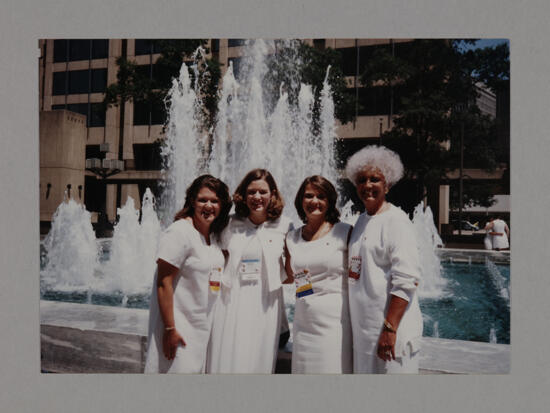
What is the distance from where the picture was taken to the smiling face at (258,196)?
2.56 metres

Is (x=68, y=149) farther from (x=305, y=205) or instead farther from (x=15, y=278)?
(x=305, y=205)

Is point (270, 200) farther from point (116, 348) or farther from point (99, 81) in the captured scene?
point (99, 81)

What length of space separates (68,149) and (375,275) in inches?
137

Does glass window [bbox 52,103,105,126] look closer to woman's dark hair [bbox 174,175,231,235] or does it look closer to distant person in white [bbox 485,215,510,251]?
woman's dark hair [bbox 174,175,231,235]

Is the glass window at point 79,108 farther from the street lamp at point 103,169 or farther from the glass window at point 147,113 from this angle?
the glass window at point 147,113

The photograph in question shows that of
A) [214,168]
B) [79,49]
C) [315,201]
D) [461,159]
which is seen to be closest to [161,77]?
[79,49]

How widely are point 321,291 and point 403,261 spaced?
0.49 m

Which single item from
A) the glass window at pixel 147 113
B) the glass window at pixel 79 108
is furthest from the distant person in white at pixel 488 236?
the glass window at pixel 147 113

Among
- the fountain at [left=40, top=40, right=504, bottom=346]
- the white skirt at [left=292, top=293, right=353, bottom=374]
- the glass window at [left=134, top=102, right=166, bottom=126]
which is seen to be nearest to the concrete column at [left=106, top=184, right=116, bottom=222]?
the fountain at [left=40, top=40, right=504, bottom=346]

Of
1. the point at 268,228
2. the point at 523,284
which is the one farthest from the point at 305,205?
the point at 523,284

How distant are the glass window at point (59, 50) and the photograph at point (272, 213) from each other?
0.03 metres

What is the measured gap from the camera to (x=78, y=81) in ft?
15.0

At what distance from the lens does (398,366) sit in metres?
2.40

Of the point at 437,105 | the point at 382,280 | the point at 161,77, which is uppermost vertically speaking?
the point at 161,77
